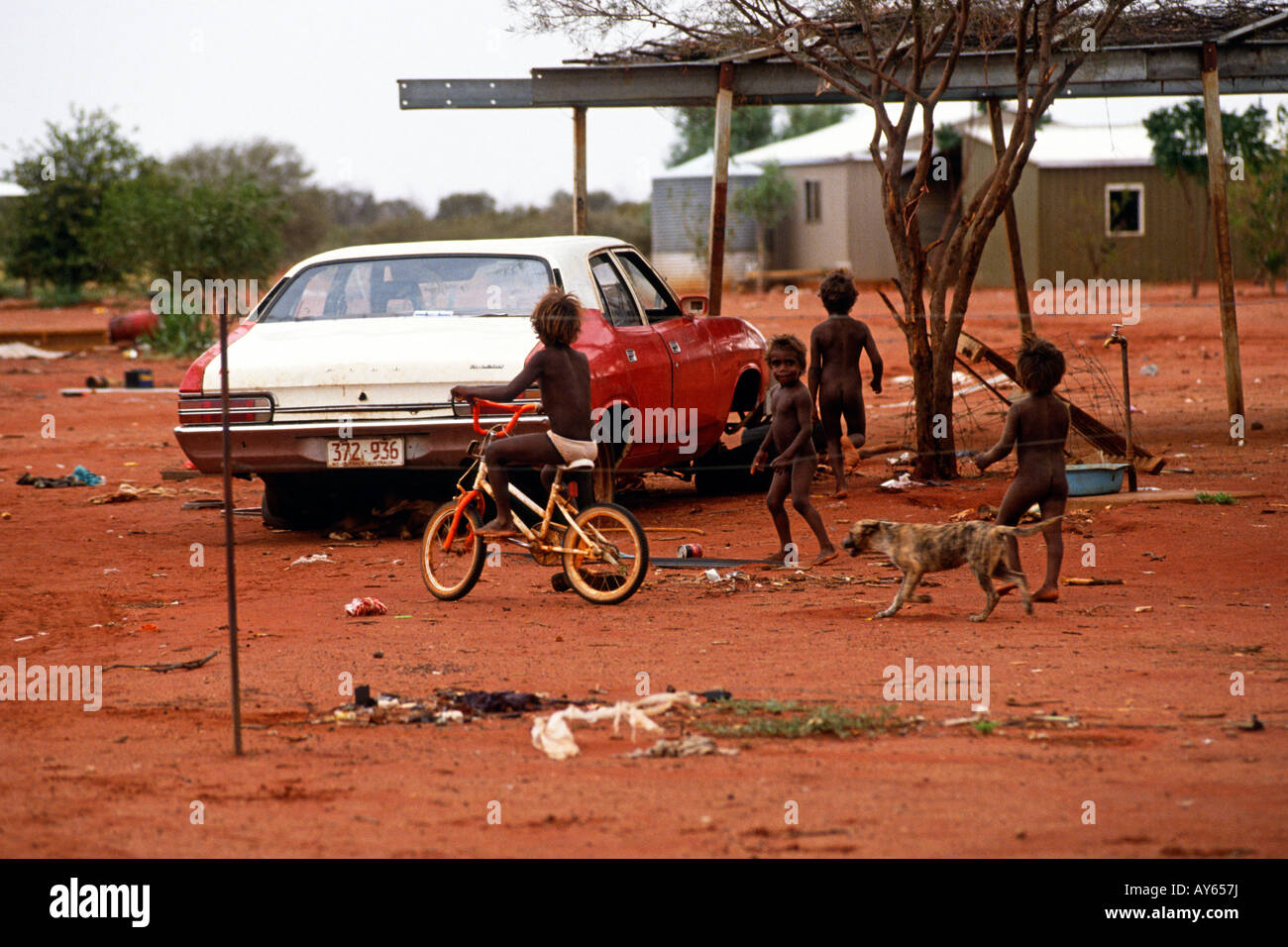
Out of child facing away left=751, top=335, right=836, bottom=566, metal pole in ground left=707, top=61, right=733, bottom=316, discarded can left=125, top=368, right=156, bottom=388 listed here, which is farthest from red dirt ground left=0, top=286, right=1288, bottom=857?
discarded can left=125, top=368, right=156, bottom=388

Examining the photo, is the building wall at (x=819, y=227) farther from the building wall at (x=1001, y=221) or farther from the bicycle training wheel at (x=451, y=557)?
the bicycle training wheel at (x=451, y=557)

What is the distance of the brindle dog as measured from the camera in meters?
6.59

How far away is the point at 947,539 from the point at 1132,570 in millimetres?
1662

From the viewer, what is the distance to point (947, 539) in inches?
263

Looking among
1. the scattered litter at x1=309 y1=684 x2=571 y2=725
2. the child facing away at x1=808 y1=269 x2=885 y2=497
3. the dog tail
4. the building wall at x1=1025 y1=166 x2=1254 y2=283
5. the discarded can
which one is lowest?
the scattered litter at x1=309 y1=684 x2=571 y2=725

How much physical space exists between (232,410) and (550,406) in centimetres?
226

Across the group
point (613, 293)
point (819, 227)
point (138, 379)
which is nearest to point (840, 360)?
point (613, 293)

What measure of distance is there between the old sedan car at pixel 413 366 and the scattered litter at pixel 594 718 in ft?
10.9

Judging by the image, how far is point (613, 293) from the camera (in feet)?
31.0

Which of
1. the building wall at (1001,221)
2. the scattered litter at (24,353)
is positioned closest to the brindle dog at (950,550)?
the scattered litter at (24,353)

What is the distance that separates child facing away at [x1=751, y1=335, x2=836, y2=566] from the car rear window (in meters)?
1.62

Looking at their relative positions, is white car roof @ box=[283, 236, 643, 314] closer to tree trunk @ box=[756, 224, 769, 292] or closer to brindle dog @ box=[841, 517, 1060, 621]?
brindle dog @ box=[841, 517, 1060, 621]

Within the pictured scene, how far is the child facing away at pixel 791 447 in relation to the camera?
8016mm

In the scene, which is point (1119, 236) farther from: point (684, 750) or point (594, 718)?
point (684, 750)
